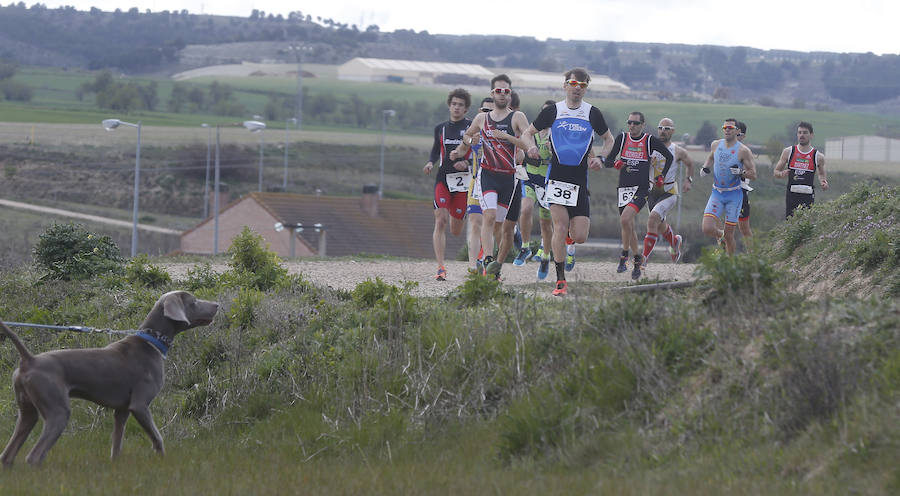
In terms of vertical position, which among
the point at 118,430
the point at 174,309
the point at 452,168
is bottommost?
the point at 118,430

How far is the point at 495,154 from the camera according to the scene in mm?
14297

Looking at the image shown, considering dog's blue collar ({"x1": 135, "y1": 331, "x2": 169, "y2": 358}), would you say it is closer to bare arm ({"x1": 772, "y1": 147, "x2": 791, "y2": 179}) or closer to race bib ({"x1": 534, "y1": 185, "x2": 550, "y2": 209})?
A: race bib ({"x1": 534, "y1": 185, "x2": 550, "y2": 209})

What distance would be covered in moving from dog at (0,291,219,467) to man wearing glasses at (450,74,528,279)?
5.70 metres

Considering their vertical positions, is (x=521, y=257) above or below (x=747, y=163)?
below

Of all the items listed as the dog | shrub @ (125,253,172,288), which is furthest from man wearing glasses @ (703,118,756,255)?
the dog

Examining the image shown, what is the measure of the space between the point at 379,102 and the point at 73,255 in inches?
5790

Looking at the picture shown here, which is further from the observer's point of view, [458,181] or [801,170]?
[801,170]

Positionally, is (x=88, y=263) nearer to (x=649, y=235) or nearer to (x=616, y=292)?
(x=649, y=235)

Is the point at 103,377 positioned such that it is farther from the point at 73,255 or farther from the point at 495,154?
the point at 73,255

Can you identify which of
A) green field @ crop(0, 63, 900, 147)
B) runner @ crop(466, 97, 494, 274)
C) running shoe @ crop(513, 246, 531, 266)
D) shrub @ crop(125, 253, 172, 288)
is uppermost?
green field @ crop(0, 63, 900, 147)

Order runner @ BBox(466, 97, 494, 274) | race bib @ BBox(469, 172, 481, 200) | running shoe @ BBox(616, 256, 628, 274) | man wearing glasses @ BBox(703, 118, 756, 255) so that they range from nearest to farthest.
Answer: race bib @ BBox(469, 172, 481, 200), runner @ BBox(466, 97, 494, 274), man wearing glasses @ BBox(703, 118, 756, 255), running shoe @ BBox(616, 256, 628, 274)

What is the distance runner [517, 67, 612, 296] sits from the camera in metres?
12.7

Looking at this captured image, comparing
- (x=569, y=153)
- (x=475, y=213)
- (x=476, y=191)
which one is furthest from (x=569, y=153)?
(x=475, y=213)

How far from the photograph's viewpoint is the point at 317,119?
15150 centimetres
